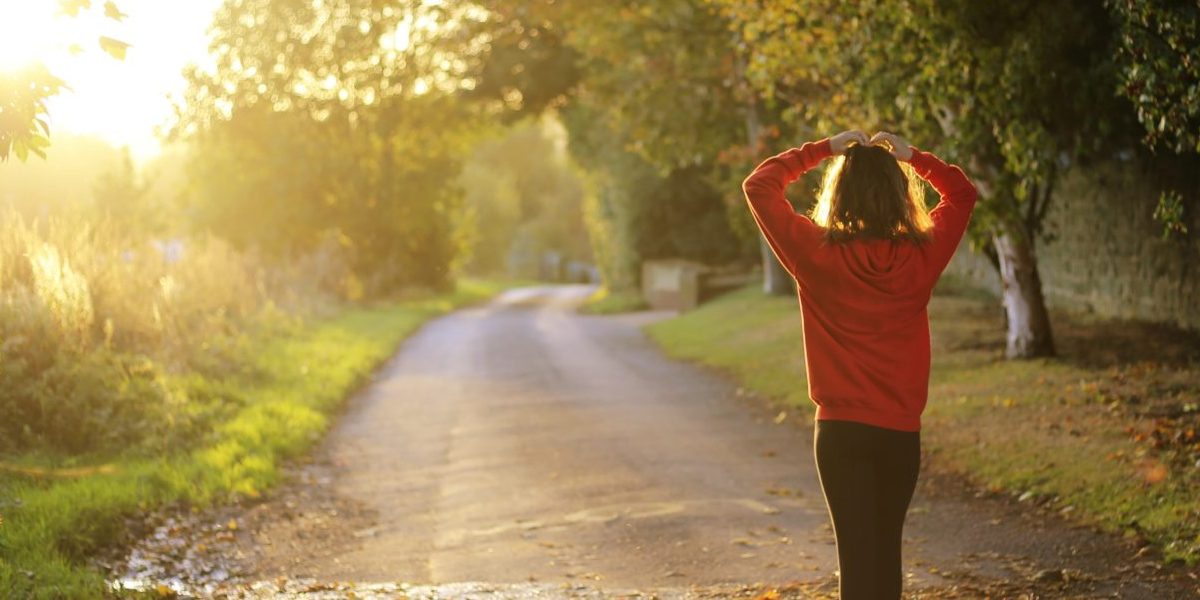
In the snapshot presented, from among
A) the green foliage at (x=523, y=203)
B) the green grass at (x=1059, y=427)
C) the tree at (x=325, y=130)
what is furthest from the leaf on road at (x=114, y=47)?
the green foliage at (x=523, y=203)

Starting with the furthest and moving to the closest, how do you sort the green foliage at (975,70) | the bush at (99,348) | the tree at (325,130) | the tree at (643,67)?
the tree at (325,130), the tree at (643,67), the green foliage at (975,70), the bush at (99,348)

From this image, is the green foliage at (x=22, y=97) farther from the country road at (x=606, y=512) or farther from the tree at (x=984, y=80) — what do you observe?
the tree at (x=984, y=80)

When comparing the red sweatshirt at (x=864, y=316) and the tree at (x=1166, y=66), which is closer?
the red sweatshirt at (x=864, y=316)

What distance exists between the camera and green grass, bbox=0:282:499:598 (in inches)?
279

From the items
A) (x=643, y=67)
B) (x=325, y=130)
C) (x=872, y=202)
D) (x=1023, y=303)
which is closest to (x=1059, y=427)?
(x=1023, y=303)

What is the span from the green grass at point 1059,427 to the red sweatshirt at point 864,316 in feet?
12.1

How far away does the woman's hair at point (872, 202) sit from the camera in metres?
4.27

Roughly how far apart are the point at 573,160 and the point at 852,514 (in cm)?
3737

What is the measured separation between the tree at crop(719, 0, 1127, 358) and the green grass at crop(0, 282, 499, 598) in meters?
6.76

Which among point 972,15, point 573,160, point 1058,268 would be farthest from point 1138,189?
point 573,160

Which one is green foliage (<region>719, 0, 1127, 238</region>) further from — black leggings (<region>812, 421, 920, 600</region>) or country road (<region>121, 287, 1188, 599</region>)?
black leggings (<region>812, 421, 920, 600</region>)

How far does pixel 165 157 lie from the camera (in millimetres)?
63562

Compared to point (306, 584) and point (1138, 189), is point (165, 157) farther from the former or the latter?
point (306, 584)

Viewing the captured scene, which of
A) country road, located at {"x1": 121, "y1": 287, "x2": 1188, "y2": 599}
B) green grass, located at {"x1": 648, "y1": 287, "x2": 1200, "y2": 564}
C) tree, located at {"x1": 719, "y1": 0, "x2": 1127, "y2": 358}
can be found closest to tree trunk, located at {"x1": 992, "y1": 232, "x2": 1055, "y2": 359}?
tree, located at {"x1": 719, "y1": 0, "x2": 1127, "y2": 358}
